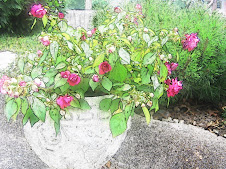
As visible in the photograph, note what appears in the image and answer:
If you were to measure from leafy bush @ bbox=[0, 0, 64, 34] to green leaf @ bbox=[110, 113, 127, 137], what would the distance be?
16.0 ft

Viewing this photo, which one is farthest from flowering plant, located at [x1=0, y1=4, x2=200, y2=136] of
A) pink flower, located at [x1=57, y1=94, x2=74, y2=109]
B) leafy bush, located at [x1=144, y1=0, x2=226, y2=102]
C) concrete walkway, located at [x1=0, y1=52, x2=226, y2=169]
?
leafy bush, located at [x1=144, y1=0, x2=226, y2=102]

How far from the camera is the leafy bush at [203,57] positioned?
8.52ft

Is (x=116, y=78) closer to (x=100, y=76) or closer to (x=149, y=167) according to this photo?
(x=100, y=76)

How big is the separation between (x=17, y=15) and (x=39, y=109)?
17.8 feet

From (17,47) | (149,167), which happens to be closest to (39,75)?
(149,167)

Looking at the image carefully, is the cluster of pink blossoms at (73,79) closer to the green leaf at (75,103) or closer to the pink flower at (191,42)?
the green leaf at (75,103)

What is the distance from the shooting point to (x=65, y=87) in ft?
4.69

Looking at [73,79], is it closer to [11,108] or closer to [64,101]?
[64,101]

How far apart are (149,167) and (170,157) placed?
8.0 inches

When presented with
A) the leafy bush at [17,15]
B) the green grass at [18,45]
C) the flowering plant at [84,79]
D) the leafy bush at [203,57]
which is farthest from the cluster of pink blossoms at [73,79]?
the leafy bush at [17,15]

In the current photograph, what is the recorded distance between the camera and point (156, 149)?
2273 mm

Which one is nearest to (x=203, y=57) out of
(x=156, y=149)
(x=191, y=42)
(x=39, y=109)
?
(x=156, y=149)

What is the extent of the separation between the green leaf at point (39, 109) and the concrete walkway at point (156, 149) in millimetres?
934

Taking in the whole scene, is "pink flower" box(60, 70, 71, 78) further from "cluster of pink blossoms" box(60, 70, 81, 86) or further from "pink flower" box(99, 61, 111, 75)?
"pink flower" box(99, 61, 111, 75)
